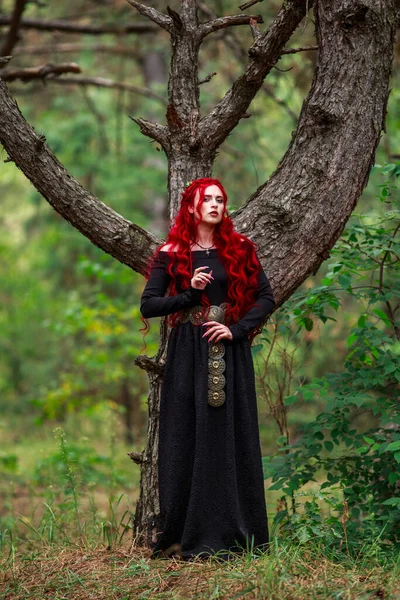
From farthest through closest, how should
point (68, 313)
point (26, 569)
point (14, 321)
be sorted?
point (14, 321) → point (68, 313) → point (26, 569)

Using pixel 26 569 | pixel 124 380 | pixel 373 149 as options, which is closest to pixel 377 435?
pixel 373 149

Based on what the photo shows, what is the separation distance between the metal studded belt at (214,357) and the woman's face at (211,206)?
1.58 ft

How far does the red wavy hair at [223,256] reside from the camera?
4.12 meters

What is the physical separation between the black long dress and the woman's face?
0.63ft

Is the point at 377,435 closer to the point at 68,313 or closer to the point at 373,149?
the point at 373,149

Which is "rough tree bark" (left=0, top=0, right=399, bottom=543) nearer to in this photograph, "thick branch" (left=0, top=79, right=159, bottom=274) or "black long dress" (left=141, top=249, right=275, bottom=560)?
"thick branch" (left=0, top=79, right=159, bottom=274)

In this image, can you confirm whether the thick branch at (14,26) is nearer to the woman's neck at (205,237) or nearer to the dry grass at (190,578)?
the woman's neck at (205,237)

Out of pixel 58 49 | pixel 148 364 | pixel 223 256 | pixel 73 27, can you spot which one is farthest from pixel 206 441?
pixel 58 49

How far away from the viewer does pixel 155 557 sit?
4.17m

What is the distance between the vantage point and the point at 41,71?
7.09 meters

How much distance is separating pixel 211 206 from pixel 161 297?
1.88 ft

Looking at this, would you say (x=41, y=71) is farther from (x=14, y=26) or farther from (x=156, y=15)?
(x=156, y=15)

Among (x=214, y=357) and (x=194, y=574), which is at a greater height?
(x=214, y=357)

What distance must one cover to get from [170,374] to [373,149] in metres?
1.79
